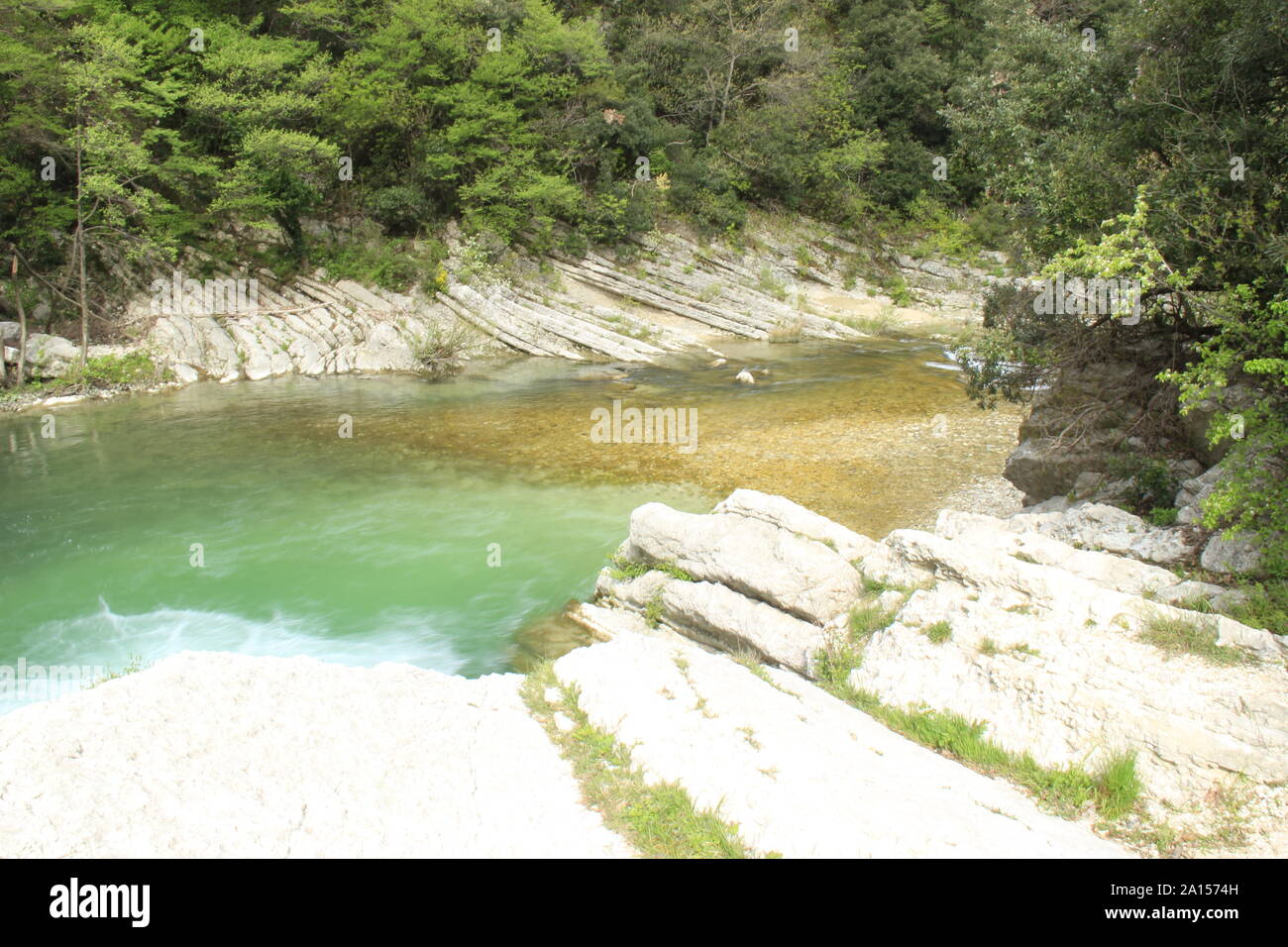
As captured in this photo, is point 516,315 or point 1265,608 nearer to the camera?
point 1265,608

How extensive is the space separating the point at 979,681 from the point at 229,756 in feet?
19.0

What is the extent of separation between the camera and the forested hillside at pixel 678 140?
870 cm

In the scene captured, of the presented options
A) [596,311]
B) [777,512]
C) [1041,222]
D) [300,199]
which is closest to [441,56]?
[300,199]

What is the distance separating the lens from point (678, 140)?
40.9m

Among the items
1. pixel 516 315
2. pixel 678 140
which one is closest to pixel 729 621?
pixel 516 315

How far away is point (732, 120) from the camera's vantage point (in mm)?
42469

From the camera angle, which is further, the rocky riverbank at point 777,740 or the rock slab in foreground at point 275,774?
the rocky riverbank at point 777,740

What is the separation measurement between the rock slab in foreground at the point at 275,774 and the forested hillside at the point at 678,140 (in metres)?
6.84

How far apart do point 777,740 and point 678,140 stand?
3999 cm

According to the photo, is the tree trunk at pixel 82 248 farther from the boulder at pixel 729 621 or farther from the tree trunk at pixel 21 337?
the boulder at pixel 729 621

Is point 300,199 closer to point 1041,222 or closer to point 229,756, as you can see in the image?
point 1041,222

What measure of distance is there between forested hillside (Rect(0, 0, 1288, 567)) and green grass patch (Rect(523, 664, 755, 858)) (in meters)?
5.92

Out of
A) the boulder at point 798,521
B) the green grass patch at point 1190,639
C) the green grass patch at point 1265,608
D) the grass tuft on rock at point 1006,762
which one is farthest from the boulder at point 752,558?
the green grass patch at point 1265,608

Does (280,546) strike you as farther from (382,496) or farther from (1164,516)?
(1164,516)
